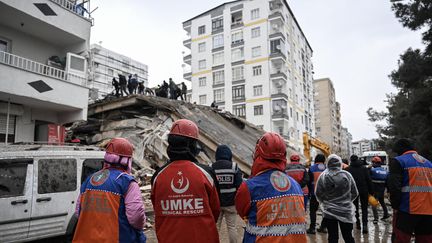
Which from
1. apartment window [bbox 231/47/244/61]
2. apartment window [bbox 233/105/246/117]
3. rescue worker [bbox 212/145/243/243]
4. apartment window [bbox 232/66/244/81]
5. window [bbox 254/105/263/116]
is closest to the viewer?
rescue worker [bbox 212/145/243/243]

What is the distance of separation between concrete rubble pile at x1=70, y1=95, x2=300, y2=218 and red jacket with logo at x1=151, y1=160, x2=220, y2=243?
28.8 ft

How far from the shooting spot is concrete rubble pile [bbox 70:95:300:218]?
12008 millimetres

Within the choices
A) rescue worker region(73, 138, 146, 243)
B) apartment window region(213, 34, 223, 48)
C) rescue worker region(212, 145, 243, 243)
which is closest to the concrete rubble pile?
rescue worker region(212, 145, 243, 243)

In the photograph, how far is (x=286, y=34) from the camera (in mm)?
42719

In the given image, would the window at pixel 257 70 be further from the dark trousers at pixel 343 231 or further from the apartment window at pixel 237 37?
the dark trousers at pixel 343 231

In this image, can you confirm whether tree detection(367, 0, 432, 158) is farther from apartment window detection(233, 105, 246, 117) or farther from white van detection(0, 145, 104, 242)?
apartment window detection(233, 105, 246, 117)

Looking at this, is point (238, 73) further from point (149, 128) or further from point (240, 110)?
point (149, 128)

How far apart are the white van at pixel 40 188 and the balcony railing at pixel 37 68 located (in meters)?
6.00

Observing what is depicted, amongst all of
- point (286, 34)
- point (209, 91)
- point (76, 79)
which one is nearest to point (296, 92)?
point (286, 34)

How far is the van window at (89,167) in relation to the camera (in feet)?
18.5

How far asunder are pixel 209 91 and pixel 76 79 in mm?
32441

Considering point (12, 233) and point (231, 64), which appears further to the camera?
point (231, 64)

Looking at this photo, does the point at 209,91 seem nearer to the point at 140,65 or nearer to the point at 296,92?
the point at 296,92

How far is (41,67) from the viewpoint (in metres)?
11.5
